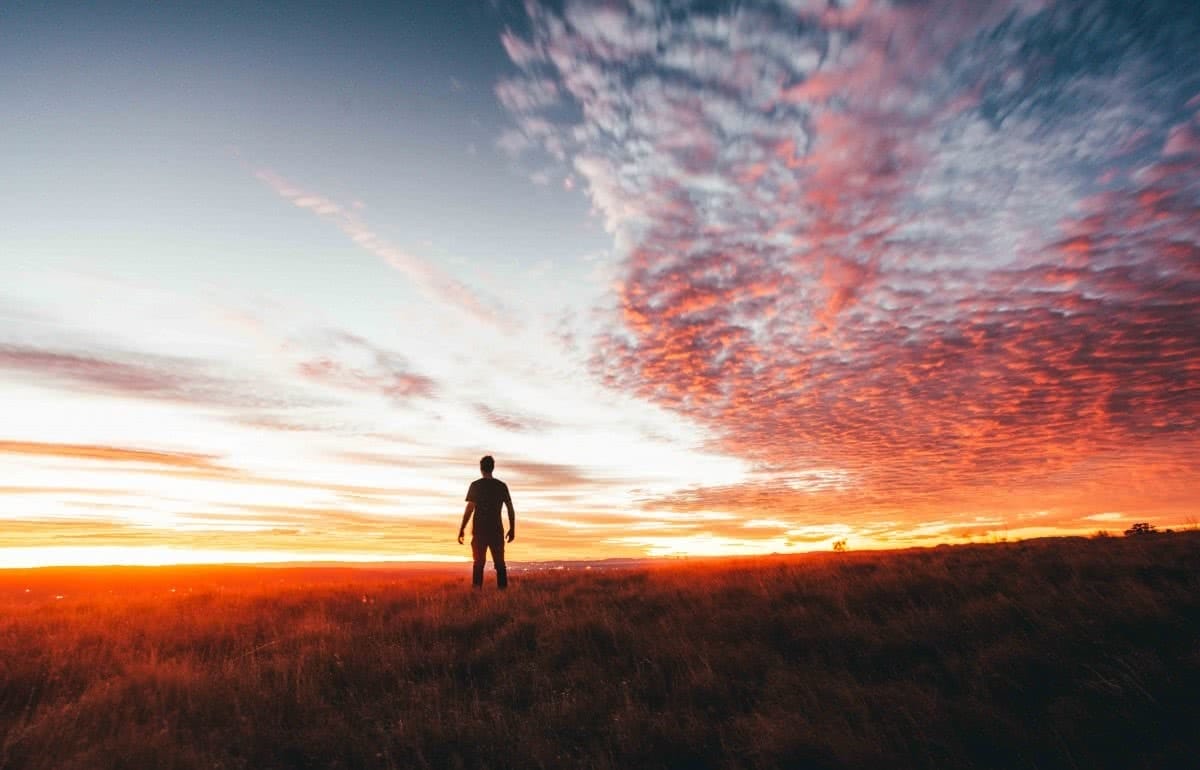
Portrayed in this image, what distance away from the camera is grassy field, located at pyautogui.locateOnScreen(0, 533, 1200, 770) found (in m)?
4.54

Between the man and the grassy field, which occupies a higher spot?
the man

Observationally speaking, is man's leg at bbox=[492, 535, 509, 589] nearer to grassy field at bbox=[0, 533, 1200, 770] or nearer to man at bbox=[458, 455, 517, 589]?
man at bbox=[458, 455, 517, 589]

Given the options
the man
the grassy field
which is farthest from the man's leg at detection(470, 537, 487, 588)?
the grassy field

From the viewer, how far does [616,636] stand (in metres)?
7.86

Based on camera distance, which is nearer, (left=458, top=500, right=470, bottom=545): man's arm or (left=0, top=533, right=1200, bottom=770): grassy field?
(left=0, top=533, right=1200, bottom=770): grassy field

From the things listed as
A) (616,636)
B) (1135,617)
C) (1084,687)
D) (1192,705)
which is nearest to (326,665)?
(616,636)

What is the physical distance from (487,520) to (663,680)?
26.5 ft

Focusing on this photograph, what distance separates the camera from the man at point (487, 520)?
537 inches

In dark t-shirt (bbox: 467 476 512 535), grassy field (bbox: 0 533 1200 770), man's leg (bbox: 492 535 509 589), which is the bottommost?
grassy field (bbox: 0 533 1200 770)

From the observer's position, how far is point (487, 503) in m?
13.7

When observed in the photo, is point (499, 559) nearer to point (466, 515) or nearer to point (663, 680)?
point (466, 515)

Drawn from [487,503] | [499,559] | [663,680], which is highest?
[487,503]

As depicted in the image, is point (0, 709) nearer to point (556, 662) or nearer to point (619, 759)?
point (556, 662)

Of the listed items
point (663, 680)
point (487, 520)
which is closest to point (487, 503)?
point (487, 520)
